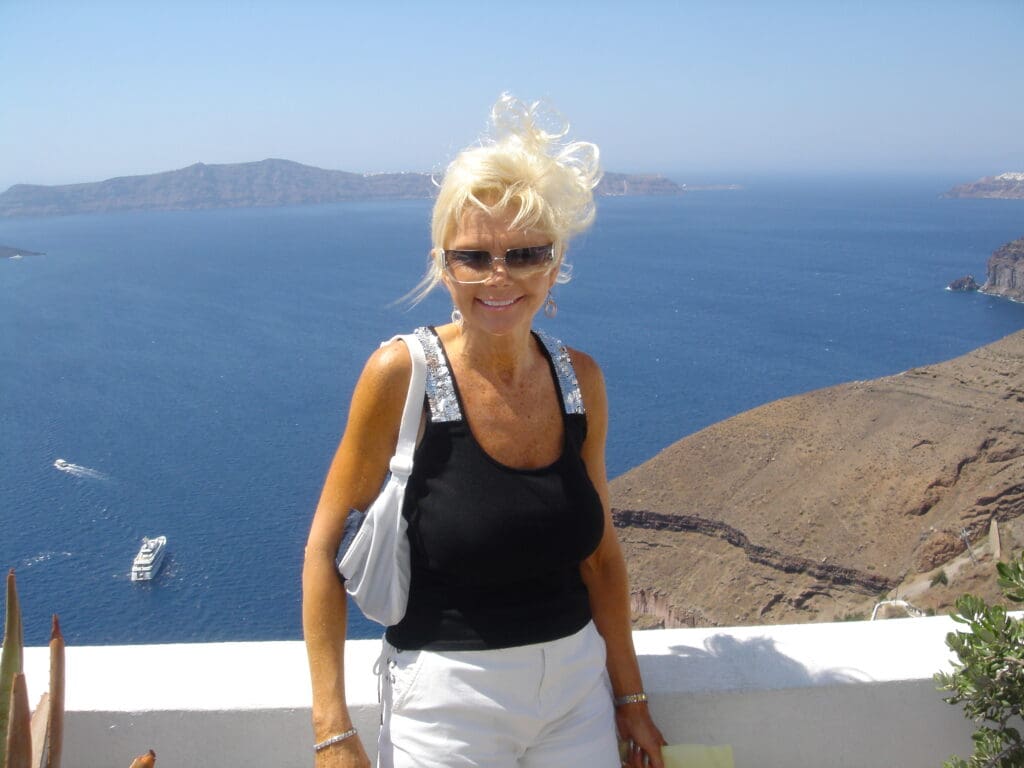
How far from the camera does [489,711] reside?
1422 millimetres

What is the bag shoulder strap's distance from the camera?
144 cm

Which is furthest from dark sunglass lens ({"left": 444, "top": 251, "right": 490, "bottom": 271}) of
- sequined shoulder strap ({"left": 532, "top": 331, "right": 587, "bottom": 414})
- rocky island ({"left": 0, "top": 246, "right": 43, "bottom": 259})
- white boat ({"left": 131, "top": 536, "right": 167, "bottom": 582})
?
rocky island ({"left": 0, "top": 246, "right": 43, "bottom": 259})

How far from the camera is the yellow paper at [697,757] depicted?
1631 millimetres

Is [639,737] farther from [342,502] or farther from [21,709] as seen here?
[21,709]

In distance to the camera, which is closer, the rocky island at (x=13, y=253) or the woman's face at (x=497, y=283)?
the woman's face at (x=497, y=283)

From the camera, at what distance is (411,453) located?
1.45 meters

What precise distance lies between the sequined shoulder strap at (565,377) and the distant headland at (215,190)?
121m

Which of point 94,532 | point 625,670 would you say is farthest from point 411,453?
point 94,532

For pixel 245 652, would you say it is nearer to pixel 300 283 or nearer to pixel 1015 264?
pixel 300 283

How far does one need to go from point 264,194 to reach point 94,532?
4044 inches

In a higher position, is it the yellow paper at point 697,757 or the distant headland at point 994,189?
the distant headland at point 994,189

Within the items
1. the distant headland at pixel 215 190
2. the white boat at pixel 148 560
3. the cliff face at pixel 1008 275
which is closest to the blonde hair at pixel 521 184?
the white boat at pixel 148 560

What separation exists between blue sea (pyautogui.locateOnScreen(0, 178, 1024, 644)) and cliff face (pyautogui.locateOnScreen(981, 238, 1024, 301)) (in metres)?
2.46

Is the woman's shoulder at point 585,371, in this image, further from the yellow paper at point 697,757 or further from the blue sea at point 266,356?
the blue sea at point 266,356
